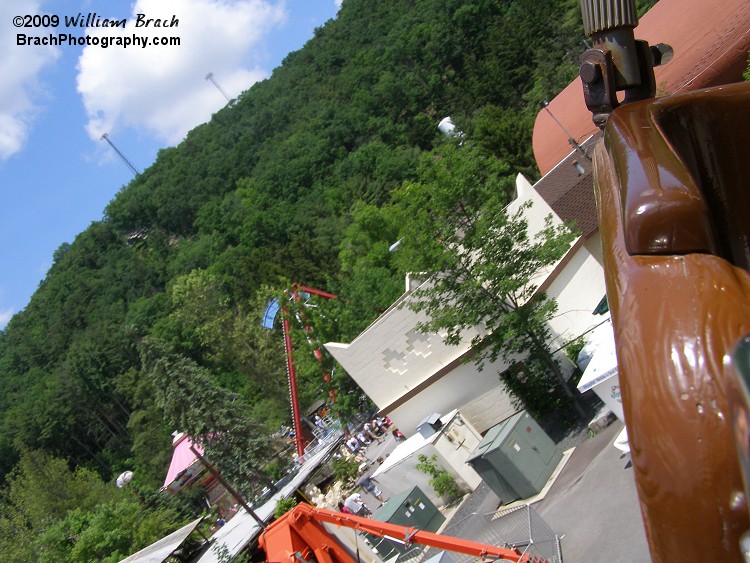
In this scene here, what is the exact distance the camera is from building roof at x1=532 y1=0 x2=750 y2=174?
2207 centimetres

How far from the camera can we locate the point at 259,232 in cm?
8288

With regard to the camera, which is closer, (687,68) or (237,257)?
(687,68)

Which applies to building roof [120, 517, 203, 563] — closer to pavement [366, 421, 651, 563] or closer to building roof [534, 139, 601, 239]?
pavement [366, 421, 651, 563]

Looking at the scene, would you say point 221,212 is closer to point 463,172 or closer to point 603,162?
point 463,172

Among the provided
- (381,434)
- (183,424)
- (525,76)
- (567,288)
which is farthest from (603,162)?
(525,76)

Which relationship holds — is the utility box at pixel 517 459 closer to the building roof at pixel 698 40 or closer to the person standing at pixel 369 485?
the person standing at pixel 369 485

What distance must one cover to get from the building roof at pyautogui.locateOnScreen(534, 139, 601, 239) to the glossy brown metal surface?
24541 millimetres

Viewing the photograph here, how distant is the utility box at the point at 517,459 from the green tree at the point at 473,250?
9.64 ft

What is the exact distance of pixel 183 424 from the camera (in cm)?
3766

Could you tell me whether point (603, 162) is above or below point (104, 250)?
below

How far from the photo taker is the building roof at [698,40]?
22.1 m

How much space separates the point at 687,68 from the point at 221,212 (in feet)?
266

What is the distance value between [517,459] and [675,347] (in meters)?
17.0

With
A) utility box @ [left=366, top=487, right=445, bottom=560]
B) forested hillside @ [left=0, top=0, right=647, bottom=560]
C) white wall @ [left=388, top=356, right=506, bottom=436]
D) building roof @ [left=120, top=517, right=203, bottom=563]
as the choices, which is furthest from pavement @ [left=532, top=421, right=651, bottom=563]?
forested hillside @ [left=0, top=0, right=647, bottom=560]
